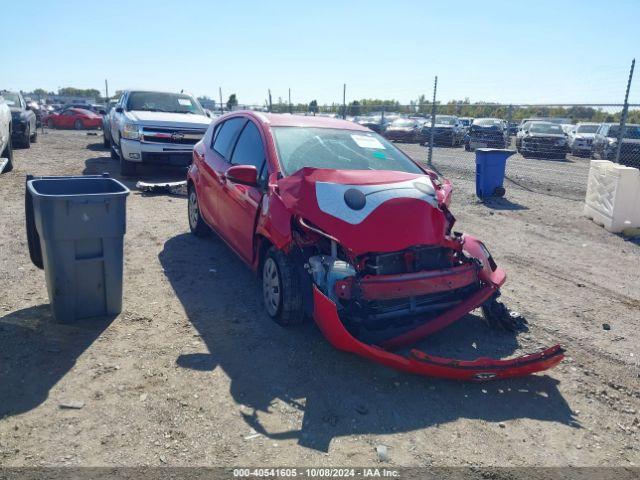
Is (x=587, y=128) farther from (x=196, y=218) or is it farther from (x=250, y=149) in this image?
(x=250, y=149)

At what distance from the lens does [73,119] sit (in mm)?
30219

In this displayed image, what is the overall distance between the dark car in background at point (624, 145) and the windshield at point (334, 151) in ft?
40.0

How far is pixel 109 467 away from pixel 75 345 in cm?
147

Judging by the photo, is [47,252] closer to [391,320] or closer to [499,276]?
[391,320]

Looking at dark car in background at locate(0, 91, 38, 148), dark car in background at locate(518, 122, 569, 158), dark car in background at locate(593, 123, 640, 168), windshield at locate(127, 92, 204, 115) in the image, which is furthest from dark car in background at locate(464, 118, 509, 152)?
dark car in background at locate(0, 91, 38, 148)

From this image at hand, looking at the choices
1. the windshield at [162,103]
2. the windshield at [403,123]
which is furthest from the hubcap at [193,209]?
the windshield at [403,123]

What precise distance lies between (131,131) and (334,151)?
22.1ft

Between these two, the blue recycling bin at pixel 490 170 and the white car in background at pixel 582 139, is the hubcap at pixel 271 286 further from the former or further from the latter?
the white car in background at pixel 582 139

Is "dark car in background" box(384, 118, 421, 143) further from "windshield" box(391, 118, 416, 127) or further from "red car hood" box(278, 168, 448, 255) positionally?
"red car hood" box(278, 168, 448, 255)

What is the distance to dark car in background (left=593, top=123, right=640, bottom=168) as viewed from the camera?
1576 centimetres

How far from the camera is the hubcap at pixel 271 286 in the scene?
4.28m

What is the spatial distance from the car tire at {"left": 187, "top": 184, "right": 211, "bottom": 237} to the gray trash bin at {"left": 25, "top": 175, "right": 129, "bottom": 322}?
2.38 metres

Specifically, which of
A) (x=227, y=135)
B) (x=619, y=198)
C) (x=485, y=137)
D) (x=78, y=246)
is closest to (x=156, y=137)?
(x=227, y=135)

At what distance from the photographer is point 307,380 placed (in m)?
3.60
